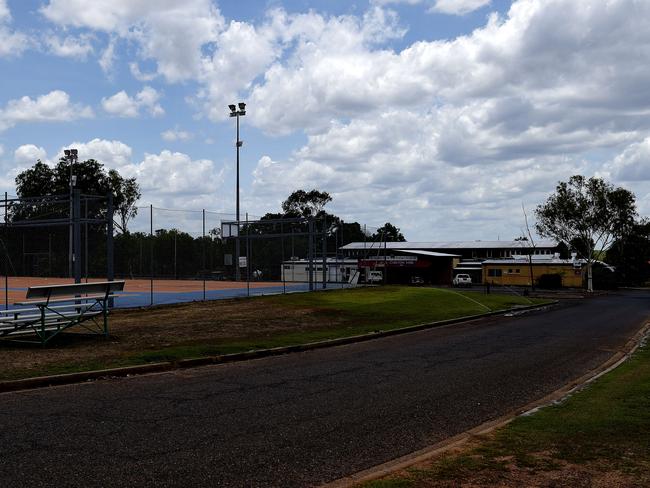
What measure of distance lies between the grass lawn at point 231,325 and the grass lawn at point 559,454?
7.15 metres

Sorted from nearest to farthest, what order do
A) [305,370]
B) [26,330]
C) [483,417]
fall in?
[483,417], [305,370], [26,330]

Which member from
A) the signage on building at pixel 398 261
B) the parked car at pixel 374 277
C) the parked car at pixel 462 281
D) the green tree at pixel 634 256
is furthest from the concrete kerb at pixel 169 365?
the green tree at pixel 634 256

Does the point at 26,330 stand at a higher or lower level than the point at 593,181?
lower

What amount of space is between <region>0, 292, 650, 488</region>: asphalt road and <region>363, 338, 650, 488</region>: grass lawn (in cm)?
66

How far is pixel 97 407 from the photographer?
8320mm

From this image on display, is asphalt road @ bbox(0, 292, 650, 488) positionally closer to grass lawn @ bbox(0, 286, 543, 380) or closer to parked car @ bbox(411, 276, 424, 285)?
grass lawn @ bbox(0, 286, 543, 380)

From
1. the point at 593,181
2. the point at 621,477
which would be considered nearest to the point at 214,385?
the point at 621,477

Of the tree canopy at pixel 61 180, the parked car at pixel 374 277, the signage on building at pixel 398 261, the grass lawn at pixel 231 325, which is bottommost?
the grass lawn at pixel 231 325

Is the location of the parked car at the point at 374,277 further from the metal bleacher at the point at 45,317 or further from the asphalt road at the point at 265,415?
the metal bleacher at the point at 45,317

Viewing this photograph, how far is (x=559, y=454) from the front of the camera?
19.9 ft

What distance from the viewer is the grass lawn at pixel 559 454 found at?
5297mm

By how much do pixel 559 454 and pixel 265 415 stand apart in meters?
3.46

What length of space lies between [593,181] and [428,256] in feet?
65.4

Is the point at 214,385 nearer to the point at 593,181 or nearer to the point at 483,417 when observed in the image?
the point at 483,417
